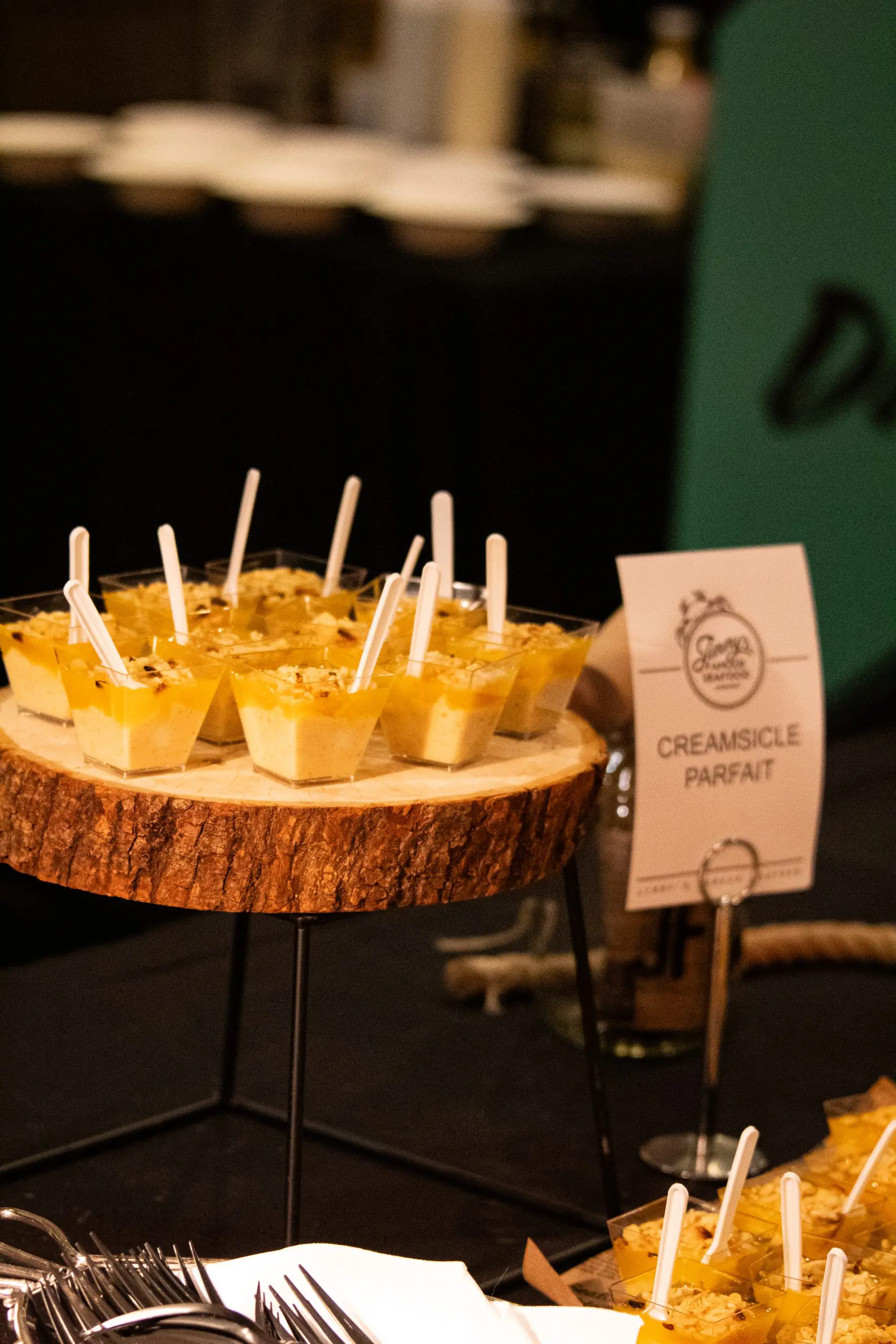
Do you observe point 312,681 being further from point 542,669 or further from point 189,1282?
point 189,1282

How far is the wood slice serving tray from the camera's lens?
1604 mm

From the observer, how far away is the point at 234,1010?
2.35 m

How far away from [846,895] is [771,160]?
90.9 inches

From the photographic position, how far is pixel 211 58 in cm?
386

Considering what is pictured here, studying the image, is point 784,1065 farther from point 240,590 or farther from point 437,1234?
point 240,590

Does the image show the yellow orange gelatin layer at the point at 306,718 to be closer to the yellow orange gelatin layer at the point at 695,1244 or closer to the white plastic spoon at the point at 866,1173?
the yellow orange gelatin layer at the point at 695,1244

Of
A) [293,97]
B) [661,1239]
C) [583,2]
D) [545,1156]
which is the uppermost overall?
[583,2]

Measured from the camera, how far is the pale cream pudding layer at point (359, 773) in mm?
1648

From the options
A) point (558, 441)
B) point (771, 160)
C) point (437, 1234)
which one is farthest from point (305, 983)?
point (771, 160)

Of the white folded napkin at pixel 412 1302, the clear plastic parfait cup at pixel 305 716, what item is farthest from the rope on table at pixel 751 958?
the white folded napkin at pixel 412 1302

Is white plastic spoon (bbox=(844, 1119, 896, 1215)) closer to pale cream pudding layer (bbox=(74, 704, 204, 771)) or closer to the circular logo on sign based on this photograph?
the circular logo on sign

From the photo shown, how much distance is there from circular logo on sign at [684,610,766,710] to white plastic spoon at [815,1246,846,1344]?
0.90 m

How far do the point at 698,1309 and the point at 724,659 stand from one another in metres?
0.91

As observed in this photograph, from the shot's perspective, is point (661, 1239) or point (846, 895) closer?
point (661, 1239)
